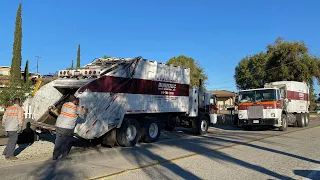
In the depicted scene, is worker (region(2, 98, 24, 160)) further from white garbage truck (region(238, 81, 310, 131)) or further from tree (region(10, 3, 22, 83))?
tree (region(10, 3, 22, 83))

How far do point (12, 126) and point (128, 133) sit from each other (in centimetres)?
426

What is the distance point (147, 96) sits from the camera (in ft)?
42.7

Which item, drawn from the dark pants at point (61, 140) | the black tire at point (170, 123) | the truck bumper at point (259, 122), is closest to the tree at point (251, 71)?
the truck bumper at point (259, 122)

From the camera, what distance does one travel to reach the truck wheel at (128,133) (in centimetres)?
1183

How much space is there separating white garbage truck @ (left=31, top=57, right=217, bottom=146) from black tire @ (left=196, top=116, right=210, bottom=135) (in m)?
2.14

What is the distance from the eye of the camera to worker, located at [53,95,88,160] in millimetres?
9078

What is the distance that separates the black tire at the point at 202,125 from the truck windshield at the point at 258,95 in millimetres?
3590

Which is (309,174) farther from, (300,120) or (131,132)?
(300,120)

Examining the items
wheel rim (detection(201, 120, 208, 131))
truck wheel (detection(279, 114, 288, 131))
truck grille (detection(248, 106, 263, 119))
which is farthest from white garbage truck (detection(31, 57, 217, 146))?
truck wheel (detection(279, 114, 288, 131))

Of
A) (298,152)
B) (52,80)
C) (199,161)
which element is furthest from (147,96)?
(298,152)

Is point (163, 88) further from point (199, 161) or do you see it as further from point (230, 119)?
point (230, 119)

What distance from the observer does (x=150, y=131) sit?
13.5 m

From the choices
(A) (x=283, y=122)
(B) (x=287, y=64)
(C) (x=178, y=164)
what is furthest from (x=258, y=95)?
(B) (x=287, y=64)

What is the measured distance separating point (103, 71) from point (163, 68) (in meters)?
3.49
